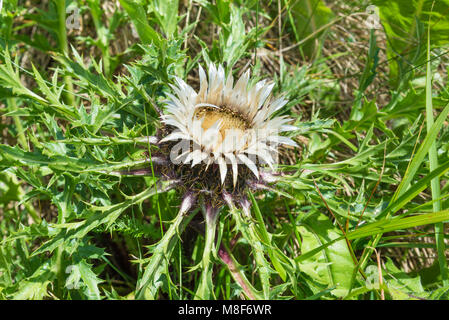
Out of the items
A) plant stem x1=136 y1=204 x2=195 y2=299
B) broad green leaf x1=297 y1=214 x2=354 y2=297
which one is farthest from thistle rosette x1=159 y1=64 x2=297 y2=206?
broad green leaf x1=297 y1=214 x2=354 y2=297

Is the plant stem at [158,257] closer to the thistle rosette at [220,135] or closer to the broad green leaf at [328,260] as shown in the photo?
the thistle rosette at [220,135]

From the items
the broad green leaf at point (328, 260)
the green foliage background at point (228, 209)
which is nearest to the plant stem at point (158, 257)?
the green foliage background at point (228, 209)

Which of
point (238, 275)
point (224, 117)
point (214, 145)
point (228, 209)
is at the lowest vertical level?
point (238, 275)

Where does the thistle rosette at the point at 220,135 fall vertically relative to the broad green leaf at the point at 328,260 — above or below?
above

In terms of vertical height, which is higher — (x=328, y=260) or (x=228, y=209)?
(x=228, y=209)

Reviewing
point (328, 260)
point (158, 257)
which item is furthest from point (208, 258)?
point (328, 260)

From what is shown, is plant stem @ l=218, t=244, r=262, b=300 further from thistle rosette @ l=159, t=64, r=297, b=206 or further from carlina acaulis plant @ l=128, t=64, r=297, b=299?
thistle rosette @ l=159, t=64, r=297, b=206

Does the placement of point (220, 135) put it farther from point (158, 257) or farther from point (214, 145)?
point (158, 257)

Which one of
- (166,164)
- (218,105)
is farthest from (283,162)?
(166,164)
